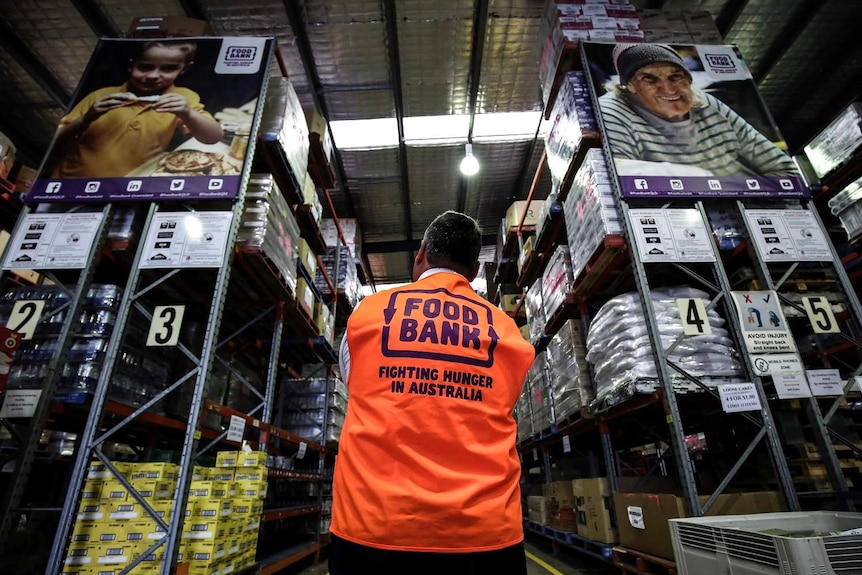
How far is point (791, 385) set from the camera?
3301 mm

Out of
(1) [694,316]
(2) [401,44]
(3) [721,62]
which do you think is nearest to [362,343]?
(1) [694,316]

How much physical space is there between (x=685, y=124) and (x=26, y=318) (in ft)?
21.0

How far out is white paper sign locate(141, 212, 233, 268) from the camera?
373 cm

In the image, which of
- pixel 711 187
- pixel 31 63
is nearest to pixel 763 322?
pixel 711 187

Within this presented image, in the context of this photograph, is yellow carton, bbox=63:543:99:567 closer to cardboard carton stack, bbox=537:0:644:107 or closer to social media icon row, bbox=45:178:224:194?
social media icon row, bbox=45:178:224:194

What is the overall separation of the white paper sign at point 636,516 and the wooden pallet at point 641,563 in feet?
0.68

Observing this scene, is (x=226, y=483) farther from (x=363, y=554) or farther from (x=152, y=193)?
(x=363, y=554)

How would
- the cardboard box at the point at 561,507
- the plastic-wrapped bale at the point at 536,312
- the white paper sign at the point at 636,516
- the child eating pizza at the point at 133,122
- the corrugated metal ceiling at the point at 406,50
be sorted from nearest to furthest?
1. the white paper sign at the point at 636,516
2. the child eating pizza at the point at 133,122
3. the cardboard box at the point at 561,507
4. the corrugated metal ceiling at the point at 406,50
5. the plastic-wrapped bale at the point at 536,312

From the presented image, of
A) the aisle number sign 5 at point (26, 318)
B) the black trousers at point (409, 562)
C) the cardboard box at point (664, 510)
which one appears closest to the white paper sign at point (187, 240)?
the aisle number sign 5 at point (26, 318)

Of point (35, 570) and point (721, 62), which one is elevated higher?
point (721, 62)

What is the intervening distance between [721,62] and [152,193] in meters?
6.37

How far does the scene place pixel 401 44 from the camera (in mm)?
7113

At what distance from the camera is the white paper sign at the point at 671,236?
3758 millimetres

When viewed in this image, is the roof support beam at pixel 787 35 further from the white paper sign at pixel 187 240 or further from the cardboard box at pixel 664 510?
the white paper sign at pixel 187 240
